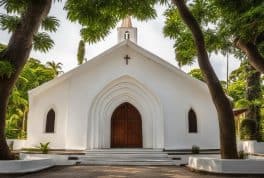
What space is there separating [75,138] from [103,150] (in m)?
1.75

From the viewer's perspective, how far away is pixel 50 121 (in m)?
14.8

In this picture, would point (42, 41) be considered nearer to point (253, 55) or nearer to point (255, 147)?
point (253, 55)

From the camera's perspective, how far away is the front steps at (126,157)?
11766 mm

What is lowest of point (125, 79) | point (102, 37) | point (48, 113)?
point (48, 113)

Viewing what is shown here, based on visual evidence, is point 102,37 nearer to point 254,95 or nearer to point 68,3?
point 68,3

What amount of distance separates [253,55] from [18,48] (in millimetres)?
7842

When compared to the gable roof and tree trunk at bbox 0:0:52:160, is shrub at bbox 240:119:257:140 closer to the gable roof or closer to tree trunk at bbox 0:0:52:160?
the gable roof

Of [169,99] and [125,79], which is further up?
[125,79]

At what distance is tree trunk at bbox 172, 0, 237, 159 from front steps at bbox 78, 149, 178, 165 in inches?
148

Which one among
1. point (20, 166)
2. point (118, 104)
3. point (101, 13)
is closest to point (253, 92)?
point (118, 104)

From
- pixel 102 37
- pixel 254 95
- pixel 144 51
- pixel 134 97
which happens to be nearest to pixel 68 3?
pixel 102 37

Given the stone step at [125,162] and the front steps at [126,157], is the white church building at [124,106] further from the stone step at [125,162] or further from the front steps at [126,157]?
the stone step at [125,162]

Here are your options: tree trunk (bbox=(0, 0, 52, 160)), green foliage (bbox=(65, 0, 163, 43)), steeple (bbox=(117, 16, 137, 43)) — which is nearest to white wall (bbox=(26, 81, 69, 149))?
green foliage (bbox=(65, 0, 163, 43))

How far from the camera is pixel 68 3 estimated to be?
934 cm
